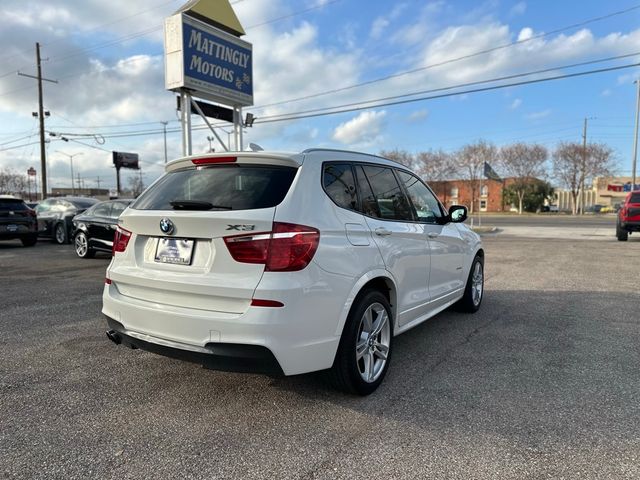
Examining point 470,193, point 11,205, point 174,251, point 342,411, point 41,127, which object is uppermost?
point 41,127

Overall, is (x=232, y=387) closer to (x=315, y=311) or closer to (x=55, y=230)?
(x=315, y=311)

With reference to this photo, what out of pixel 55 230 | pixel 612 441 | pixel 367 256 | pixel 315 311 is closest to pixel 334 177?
pixel 367 256

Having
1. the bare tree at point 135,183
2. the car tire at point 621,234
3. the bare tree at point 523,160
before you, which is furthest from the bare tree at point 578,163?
the bare tree at point 135,183

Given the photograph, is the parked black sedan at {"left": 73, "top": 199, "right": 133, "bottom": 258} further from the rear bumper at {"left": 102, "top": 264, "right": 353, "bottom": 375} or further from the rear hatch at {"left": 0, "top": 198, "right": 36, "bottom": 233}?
the rear bumper at {"left": 102, "top": 264, "right": 353, "bottom": 375}

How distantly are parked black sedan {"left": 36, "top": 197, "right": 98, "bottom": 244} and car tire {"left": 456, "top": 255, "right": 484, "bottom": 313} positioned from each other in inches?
498

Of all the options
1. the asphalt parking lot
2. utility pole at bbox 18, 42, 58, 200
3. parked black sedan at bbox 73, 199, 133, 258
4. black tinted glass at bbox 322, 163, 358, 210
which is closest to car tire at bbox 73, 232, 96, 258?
parked black sedan at bbox 73, 199, 133, 258

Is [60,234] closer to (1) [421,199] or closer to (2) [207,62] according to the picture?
(2) [207,62]

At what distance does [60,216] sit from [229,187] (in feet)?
46.4

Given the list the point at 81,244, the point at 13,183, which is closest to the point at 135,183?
the point at 13,183

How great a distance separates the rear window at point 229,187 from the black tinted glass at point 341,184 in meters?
0.31

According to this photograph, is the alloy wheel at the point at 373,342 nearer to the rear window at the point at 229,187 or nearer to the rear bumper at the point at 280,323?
the rear bumper at the point at 280,323

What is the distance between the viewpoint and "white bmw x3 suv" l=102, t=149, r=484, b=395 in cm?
274

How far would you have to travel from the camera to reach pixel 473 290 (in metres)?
5.78

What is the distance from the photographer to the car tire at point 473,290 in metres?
5.67
